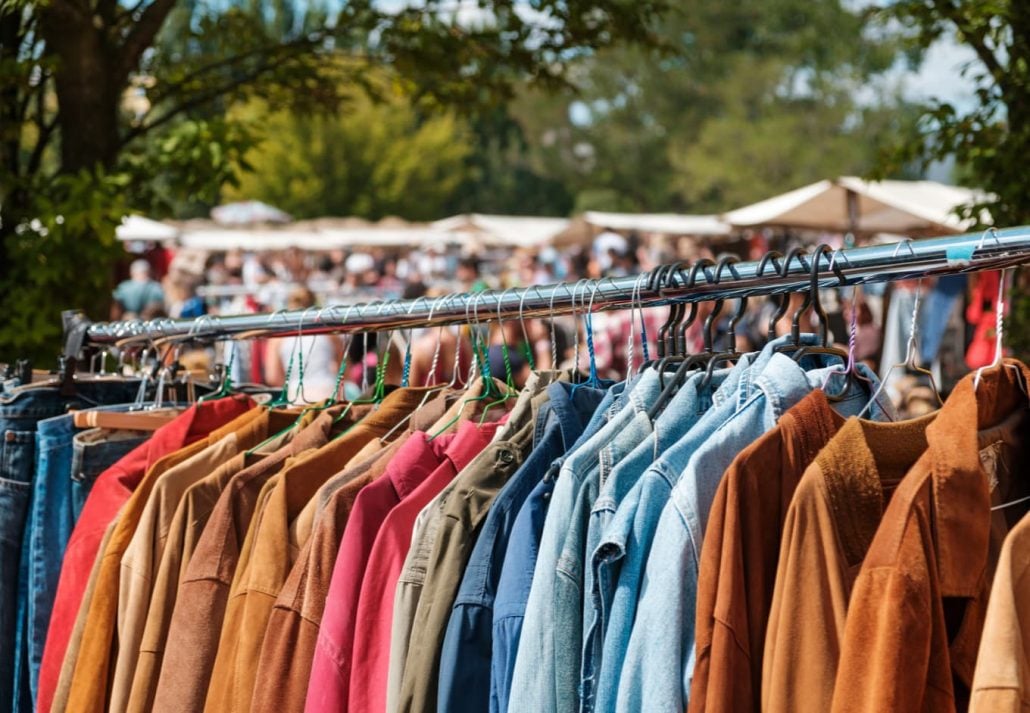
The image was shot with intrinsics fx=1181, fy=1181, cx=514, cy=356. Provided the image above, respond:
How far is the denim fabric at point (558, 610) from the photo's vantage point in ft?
5.91

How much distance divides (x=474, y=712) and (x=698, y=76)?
47.8 metres

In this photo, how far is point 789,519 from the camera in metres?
1.60

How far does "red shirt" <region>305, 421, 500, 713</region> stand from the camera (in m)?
2.11

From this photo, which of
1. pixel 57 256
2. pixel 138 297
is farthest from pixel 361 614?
pixel 138 297

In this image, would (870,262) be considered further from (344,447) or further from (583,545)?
(344,447)

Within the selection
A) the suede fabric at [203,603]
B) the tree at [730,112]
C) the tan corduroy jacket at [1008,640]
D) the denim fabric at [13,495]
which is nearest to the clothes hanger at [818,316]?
the tan corduroy jacket at [1008,640]

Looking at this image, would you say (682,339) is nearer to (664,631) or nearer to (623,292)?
(623,292)

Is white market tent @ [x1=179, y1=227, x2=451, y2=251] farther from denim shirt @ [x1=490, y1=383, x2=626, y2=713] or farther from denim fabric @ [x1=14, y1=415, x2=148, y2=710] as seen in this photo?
denim shirt @ [x1=490, y1=383, x2=626, y2=713]

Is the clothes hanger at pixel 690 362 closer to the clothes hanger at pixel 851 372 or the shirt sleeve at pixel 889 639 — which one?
the clothes hanger at pixel 851 372

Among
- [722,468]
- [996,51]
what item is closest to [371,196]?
[996,51]

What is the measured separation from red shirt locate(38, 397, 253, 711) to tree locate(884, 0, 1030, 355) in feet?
10.1

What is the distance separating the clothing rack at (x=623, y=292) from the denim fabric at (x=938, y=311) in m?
6.51

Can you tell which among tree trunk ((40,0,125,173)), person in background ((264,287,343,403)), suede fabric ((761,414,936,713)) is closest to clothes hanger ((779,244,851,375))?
suede fabric ((761,414,936,713))

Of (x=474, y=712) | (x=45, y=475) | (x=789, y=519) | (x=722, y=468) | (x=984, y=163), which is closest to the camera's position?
(x=789, y=519)
